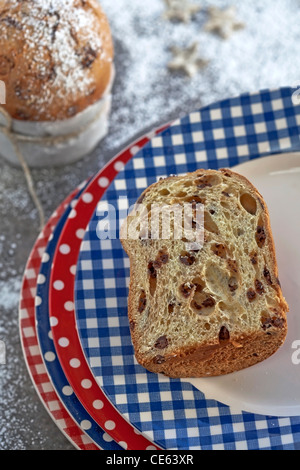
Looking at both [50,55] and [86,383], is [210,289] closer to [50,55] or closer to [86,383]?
[86,383]

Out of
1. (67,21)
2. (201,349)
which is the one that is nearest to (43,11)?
(67,21)

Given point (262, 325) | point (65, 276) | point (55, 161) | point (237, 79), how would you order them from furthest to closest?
point (237, 79), point (55, 161), point (65, 276), point (262, 325)

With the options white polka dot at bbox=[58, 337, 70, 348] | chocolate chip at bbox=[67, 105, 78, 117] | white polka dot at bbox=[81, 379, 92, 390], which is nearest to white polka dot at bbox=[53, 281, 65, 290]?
white polka dot at bbox=[58, 337, 70, 348]

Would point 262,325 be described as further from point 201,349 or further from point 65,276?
point 65,276

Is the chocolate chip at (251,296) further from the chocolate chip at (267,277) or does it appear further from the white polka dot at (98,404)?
the white polka dot at (98,404)

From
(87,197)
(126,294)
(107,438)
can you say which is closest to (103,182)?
(87,197)

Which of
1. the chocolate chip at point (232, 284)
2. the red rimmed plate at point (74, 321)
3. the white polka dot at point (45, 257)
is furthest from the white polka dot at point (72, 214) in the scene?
the chocolate chip at point (232, 284)

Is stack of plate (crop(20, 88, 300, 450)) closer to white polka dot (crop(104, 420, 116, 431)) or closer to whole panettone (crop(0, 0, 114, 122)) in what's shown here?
white polka dot (crop(104, 420, 116, 431))
